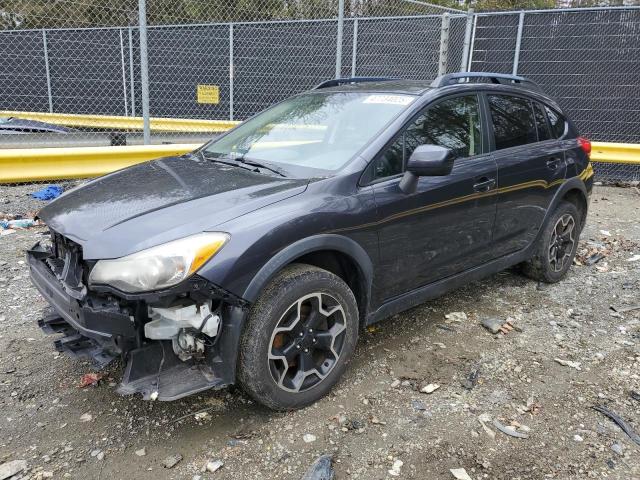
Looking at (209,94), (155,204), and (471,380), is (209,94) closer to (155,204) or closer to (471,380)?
(155,204)

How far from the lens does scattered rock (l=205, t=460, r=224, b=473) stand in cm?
246

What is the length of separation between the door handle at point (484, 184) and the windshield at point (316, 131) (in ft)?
2.43

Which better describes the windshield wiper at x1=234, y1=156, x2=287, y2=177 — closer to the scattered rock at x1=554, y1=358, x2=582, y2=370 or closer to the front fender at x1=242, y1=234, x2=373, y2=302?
the front fender at x1=242, y1=234, x2=373, y2=302

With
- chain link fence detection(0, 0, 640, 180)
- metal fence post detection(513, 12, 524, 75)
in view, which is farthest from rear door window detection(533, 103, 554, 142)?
metal fence post detection(513, 12, 524, 75)

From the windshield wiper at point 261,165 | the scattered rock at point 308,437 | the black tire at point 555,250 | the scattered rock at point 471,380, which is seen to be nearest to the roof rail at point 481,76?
the black tire at point 555,250

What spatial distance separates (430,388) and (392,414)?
35cm

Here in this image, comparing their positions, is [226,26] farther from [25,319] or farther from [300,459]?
[300,459]

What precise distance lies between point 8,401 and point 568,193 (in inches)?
174

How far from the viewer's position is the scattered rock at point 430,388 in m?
3.10

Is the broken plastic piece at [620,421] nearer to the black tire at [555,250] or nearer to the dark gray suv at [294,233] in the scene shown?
the dark gray suv at [294,233]

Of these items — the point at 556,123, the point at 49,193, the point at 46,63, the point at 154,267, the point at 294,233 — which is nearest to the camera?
the point at 154,267

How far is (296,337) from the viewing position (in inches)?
109

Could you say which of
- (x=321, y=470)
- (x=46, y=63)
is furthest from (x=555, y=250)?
(x=46, y=63)

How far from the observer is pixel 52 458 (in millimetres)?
2510
